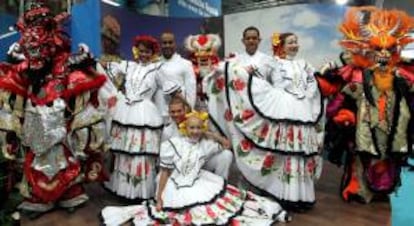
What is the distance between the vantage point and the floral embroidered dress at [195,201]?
3088 millimetres

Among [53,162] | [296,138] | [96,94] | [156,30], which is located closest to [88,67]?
[96,94]

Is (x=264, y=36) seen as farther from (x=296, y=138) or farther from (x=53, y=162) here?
(x=53, y=162)

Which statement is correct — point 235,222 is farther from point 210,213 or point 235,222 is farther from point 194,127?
point 194,127

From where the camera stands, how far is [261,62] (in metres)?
3.55

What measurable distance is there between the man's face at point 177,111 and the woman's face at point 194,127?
10 cm

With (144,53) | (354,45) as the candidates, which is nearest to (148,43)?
(144,53)

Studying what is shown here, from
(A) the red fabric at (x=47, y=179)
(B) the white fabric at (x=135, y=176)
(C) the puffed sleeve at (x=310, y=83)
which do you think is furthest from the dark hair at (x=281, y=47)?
(A) the red fabric at (x=47, y=179)

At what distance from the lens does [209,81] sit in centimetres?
375

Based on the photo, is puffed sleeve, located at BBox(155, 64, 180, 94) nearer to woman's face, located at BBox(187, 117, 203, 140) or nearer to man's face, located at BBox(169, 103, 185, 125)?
man's face, located at BBox(169, 103, 185, 125)

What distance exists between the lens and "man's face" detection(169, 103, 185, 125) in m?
3.32

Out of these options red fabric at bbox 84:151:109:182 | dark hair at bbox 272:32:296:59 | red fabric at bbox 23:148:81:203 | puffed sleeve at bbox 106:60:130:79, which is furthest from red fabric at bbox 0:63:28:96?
dark hair at bbox 272:32:296:59

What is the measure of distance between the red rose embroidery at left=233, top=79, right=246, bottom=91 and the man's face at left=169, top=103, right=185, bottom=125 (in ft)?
1.43

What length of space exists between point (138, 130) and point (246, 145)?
2.57 feet

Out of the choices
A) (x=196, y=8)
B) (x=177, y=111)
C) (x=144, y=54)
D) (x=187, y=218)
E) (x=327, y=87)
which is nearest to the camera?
(x=187, y=218)
